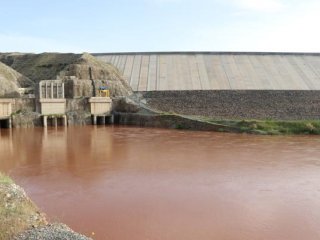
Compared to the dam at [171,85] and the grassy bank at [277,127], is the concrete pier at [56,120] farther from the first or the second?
the grassy bank at [277,127]

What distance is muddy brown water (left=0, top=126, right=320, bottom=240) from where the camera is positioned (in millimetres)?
9250

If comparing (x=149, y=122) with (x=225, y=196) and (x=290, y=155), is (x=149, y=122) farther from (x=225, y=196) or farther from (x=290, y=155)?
(x=225, y=196)

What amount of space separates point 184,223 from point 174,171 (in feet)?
21.0

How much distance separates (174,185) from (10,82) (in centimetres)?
2851

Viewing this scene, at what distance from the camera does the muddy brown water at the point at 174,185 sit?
364 inches

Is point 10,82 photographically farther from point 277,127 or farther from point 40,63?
point 277,127

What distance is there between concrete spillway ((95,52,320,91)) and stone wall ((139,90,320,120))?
181 cm

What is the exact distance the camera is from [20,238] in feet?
23.1

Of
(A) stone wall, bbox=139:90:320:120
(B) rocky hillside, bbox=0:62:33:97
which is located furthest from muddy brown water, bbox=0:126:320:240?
(B) rocky hillside, bbox=0:62:33:97

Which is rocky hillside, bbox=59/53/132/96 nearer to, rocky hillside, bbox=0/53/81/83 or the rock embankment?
rocky hillside, bbox=0/53/81/83

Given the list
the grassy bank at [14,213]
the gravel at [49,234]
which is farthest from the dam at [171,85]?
the gravel at [49,234]

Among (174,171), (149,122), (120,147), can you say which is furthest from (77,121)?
(174,171)

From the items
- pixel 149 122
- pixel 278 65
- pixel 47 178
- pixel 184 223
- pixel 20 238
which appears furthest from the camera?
pixel 278 65

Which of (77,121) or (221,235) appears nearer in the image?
(221,235)
